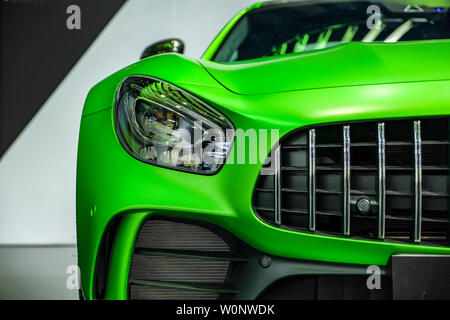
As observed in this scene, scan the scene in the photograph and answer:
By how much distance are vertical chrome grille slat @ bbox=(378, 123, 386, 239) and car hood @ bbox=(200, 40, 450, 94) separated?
0.14 metres

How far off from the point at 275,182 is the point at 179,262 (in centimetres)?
32

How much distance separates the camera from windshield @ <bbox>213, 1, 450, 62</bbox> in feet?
7.86

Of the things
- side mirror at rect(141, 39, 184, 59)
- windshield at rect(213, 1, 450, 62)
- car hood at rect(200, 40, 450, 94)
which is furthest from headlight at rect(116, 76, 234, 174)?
windshield at rect(213, 1, 450, 62)

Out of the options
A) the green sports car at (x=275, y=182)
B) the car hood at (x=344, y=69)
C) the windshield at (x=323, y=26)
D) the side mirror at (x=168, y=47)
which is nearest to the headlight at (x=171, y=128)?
the green sports car at (x=275, y=182)

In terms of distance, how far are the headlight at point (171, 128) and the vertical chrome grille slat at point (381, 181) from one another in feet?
1.10

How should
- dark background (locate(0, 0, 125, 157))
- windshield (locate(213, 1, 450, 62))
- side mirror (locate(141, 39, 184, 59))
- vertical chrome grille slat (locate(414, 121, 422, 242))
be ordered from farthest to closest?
dark background (locate(0, 0, 125, 157)) → windshield (locate(213, 1, 450, 62)) → side mirror (locate(141, 39, 184, 59)) → vertical chrome grille slat (locate(414, 121, 422, 242))

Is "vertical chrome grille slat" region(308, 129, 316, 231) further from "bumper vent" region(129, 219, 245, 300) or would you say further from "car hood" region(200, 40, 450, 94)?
"bumper vent" region(129, 219, 245, 300)

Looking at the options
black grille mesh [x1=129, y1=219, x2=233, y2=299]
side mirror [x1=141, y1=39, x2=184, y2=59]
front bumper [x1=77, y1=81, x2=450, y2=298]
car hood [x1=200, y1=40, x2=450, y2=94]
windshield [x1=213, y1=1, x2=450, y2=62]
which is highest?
windshield [x1=213, y1=1, x2=450, y2=62]

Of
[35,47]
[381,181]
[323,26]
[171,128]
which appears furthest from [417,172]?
[35,47]

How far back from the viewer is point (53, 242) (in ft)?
13.8

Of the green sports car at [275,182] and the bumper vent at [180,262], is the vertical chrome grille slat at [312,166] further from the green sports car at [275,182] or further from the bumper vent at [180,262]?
the bumper vent at [180,262]

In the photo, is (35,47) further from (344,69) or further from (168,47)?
(344,69)

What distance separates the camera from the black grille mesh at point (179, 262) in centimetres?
122
